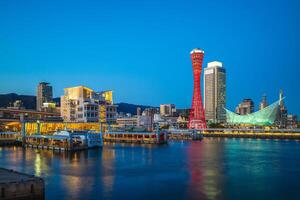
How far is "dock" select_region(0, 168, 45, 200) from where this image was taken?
12.9 metres

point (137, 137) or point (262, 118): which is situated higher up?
point (262, 118)

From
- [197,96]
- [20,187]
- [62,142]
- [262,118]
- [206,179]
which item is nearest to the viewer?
[20,187]

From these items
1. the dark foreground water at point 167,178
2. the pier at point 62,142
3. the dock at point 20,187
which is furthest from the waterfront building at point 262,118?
the dock at point 20,187

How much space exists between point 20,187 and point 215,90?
5863 inches

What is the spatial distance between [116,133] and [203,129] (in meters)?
30.2

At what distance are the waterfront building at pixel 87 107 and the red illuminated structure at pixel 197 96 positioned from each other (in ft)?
52.2

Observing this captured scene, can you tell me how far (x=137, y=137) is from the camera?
5212 centimetres

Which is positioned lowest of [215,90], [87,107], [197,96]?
[87,107]

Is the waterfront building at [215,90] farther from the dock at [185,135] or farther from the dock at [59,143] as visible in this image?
the dock at [59,143]

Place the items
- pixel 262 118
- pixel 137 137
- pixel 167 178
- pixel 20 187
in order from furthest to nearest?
pixel 262 118 → pixel 137 137 → pixel 167 178 → pixel 20 187

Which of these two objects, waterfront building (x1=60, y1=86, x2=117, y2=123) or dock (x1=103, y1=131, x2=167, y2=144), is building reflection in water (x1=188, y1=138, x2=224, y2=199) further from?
waterfront building (x1=60, y1=86, x2=117, y2=123)


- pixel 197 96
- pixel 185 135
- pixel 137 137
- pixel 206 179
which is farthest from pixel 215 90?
pixel 206 179

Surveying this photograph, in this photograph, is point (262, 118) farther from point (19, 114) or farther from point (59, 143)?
point (59, 143)

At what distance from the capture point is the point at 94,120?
63.0 m
